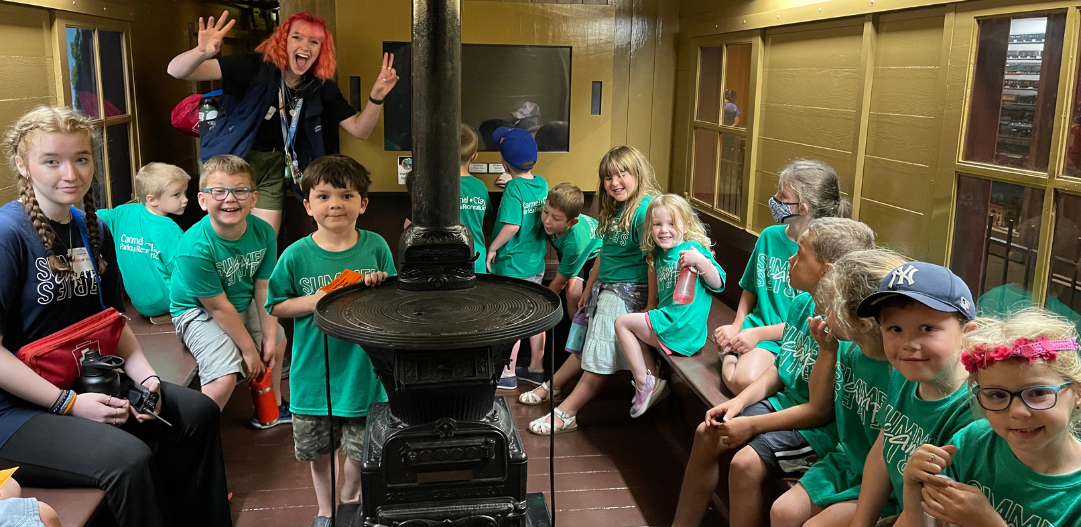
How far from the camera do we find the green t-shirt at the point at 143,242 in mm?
3562

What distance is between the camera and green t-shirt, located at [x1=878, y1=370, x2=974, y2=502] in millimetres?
1856

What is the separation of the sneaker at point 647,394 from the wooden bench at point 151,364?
181 cm

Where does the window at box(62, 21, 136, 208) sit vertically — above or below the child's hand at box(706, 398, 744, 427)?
above

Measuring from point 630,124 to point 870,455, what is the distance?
3307 mm

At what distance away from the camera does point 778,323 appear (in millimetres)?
3205

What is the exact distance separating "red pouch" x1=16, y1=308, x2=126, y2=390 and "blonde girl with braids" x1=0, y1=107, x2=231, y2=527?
0.12ft

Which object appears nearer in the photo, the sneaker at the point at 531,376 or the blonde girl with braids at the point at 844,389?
the blonde girl with braids at the point at 844,389

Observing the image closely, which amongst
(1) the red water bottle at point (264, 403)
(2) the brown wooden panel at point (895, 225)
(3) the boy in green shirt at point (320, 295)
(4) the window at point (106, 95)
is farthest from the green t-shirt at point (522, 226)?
(4) the window at point (106, 95)

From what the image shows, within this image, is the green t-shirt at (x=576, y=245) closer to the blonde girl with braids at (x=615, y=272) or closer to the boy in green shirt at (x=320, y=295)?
the blonde girl with braids at (x=615, y=272)

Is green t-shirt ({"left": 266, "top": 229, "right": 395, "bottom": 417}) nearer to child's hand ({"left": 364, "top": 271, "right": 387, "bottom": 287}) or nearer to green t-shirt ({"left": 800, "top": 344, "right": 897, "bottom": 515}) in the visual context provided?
child's hand ({"left": 364, "top": 271, "right": 387, "bottom": 287})

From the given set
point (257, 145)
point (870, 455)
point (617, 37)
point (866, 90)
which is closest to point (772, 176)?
point (866, 90)

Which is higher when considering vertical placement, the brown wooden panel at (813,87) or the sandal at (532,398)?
the brown wooden panel at (813,87)

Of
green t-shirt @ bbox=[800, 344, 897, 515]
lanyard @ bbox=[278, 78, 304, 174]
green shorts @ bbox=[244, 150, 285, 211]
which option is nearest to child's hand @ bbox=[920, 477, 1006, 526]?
green t-shirt @ bbox=[800, 344, 897, 515]

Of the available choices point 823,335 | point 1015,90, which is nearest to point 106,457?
point 823,335
